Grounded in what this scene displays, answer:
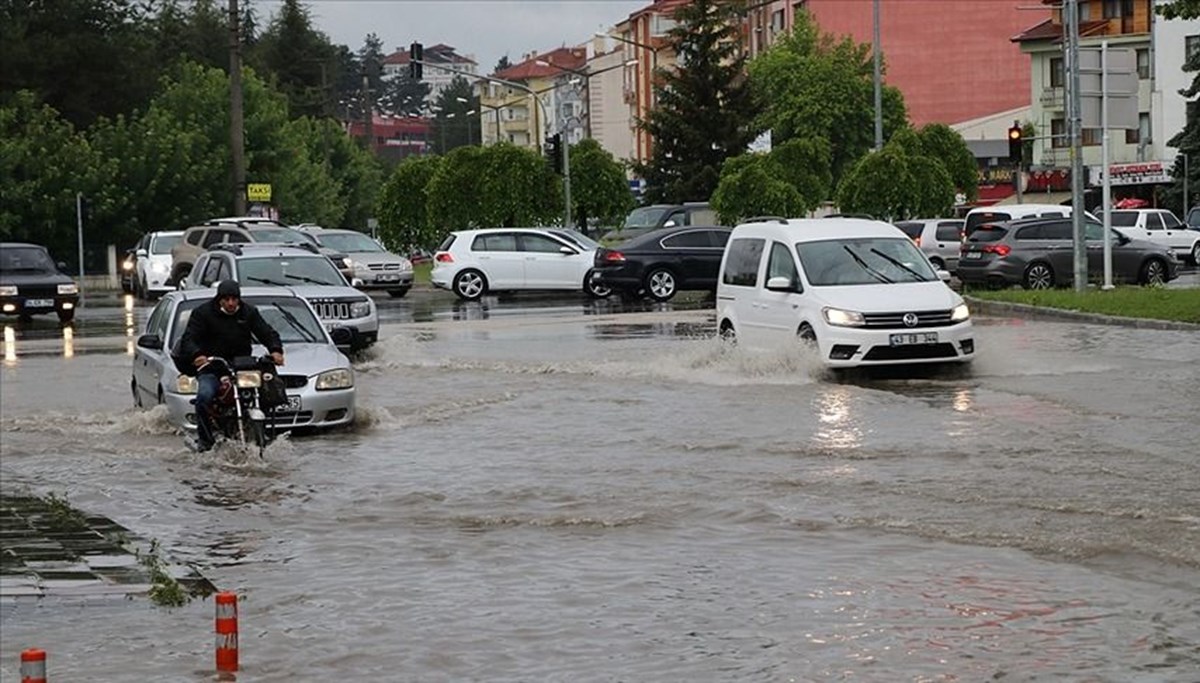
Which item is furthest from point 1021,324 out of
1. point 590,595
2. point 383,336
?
point 590,595

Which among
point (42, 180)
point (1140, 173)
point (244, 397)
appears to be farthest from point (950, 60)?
point (244, 397)

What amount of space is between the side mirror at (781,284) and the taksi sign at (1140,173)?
197 ft

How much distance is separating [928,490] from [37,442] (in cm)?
923

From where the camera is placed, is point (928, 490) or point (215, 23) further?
point (215, 23)

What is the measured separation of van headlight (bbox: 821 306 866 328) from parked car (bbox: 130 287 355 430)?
18.0ft

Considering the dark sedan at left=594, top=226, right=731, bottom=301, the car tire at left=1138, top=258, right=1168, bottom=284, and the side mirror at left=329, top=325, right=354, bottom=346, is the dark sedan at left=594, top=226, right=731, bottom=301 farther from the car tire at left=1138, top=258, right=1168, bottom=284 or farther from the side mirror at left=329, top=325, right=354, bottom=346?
the side mirror at left=329, top=325, right=354, bottom=346

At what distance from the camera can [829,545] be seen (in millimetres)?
12016

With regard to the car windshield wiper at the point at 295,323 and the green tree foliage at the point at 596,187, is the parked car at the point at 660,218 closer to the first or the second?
the green tree foliage at the point at 596,187

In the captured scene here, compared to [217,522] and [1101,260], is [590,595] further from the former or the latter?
[1101,260]

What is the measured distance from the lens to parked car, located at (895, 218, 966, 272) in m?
50.8

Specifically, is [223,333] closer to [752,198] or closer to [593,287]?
[593,287]

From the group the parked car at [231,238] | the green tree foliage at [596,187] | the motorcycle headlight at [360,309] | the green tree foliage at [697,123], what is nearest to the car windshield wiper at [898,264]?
the motorcycle headlight at [360,309]

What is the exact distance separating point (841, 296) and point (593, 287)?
2201 centimetres

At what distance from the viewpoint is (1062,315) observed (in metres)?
31.5
